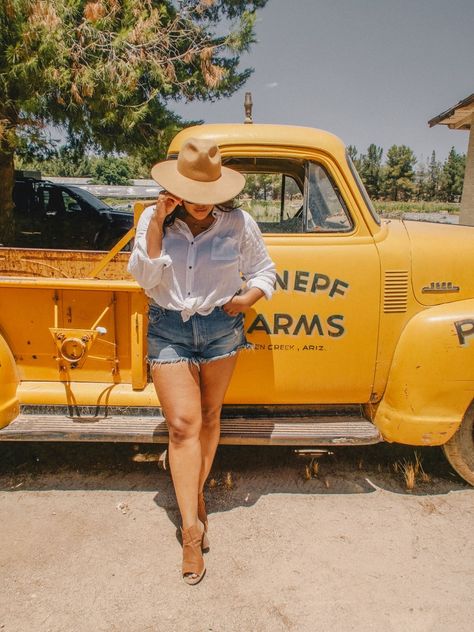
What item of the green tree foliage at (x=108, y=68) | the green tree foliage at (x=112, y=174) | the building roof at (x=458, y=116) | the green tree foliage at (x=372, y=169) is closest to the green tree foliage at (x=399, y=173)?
the green tree foliage at (x=372, y=169)

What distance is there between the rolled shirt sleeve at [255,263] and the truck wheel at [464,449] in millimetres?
1603

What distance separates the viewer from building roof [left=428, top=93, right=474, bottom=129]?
12.6 metres

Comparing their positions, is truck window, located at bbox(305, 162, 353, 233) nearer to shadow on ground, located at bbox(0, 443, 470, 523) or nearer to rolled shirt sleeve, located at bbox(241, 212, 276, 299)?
rolled shirt sleeve, located at bbox(241, 212, 276, 299)

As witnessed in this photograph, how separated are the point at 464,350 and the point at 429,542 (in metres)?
1.09

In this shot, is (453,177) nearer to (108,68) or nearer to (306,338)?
(108,68)

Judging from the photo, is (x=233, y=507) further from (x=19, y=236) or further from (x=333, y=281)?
(x=19, y=236)

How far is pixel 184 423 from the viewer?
96.3 inches

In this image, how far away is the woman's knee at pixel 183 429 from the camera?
2.45m

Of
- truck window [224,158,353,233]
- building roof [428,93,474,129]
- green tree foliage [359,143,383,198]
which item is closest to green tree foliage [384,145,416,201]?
green tree foliage [359,143,383,198]

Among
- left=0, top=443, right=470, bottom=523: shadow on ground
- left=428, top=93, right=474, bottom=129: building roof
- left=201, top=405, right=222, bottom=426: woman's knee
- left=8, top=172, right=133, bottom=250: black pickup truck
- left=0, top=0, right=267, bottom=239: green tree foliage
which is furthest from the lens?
left=428, top=93, right=474, bottom=129: building roof

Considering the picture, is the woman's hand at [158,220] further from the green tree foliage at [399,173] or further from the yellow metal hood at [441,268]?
the green tree foliage at [399,173]

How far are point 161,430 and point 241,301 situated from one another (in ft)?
3.41

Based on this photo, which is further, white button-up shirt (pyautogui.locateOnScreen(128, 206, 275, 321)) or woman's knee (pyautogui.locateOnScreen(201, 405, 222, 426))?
woman's knee (pyautogui.locateOnScreen(201, 405, 222, 426))

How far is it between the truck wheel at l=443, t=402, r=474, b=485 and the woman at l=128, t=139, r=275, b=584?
1.58m
